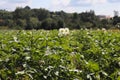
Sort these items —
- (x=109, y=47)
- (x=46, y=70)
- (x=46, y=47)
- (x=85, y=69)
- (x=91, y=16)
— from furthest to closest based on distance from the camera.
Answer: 1. (x=91, y=16)
2. (x=109, y=47)
3. (x=46, y=47)
4. (x=85, y=69)
5. (x=46, y=70)

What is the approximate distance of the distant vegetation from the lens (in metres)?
54.5

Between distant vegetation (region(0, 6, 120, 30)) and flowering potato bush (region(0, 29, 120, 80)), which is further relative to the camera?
distant vegetation (region(0, 6, 120, 30))

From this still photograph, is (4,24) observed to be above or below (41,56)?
below

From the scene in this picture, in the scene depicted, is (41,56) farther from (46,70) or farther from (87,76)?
(87,76)

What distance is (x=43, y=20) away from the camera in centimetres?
6800

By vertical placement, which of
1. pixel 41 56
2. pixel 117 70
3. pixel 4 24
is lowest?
pixel 4 24

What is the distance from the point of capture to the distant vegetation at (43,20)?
5450cm

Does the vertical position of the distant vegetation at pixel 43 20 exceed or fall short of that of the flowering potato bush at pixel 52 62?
it falls short

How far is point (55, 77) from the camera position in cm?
593

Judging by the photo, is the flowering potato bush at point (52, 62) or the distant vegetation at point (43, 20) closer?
the flowering potato bush at point (52, 62)

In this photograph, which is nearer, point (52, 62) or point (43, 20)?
point (52, 62)

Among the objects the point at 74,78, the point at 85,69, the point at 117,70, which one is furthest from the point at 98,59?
the point at 74,78

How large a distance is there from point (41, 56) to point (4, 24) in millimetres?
61727

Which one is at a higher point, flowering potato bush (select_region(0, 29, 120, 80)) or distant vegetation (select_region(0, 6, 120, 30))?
flowering potato bush (select_region(0, 29, 120, 80))
